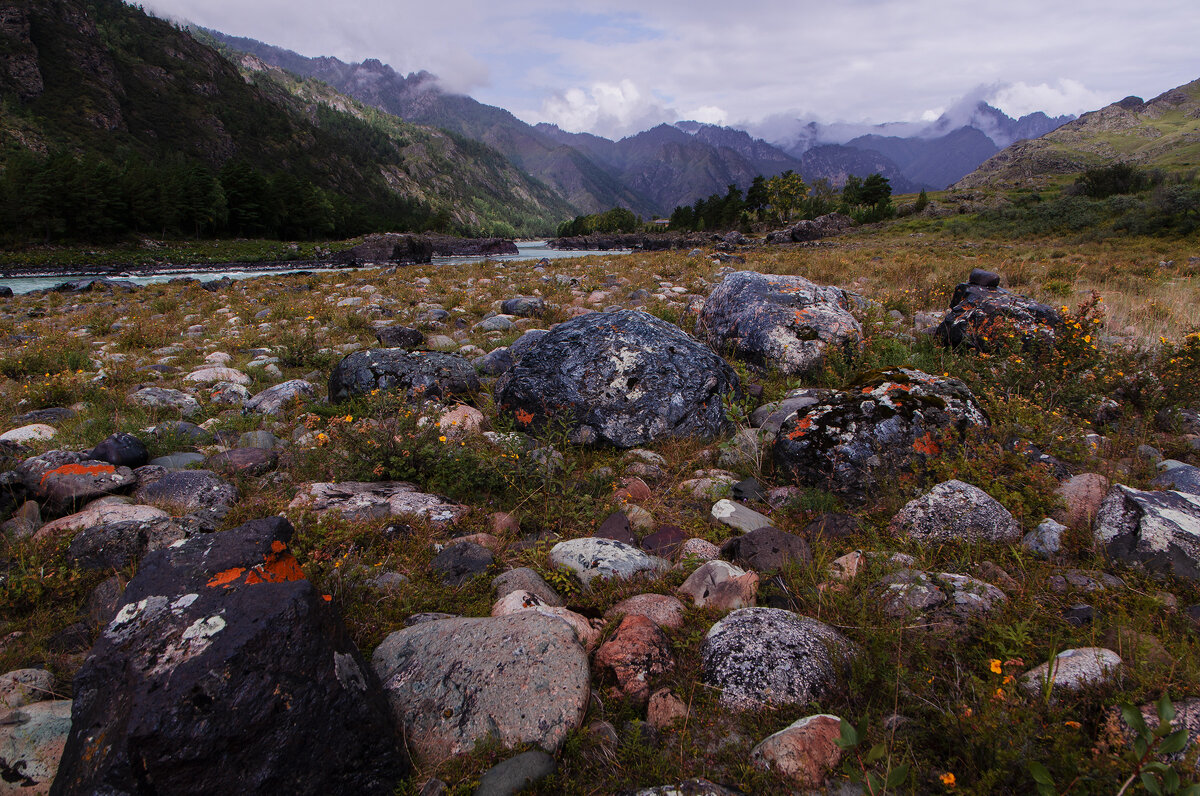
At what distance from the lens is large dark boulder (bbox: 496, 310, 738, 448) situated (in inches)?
221

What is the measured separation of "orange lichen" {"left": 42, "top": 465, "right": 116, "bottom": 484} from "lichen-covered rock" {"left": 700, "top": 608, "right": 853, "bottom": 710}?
5035 millimetres

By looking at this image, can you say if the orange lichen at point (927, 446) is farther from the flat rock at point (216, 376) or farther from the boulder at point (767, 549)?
the flat rock at point (216, 376)

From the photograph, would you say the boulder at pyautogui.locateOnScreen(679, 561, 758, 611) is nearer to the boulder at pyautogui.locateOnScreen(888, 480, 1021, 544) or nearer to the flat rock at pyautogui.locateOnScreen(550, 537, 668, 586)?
the flat rock at pyautogui.locateOnScreen(550, 537, 668, 586)

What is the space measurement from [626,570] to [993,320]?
21.6 ft

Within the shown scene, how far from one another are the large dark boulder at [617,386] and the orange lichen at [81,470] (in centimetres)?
351

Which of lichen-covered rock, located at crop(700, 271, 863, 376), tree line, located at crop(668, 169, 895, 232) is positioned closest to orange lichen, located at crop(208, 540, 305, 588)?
lichen-covered rock, located at crop(700, 271, 863, 376)

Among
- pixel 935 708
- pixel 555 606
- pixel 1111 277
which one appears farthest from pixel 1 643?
pixel 1111 277

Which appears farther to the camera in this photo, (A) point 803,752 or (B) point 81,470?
(B) point 81,470

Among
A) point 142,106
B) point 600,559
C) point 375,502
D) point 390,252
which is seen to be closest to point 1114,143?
point 390,252

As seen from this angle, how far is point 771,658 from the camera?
2.59 meters

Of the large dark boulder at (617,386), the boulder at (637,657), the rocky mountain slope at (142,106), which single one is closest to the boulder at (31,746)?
the boulder at (637,657)

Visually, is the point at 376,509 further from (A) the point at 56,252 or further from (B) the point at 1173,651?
(A) the point at 56,252

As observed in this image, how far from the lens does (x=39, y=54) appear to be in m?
88.2

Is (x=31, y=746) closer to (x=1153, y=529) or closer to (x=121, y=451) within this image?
(x=121, y=451)
